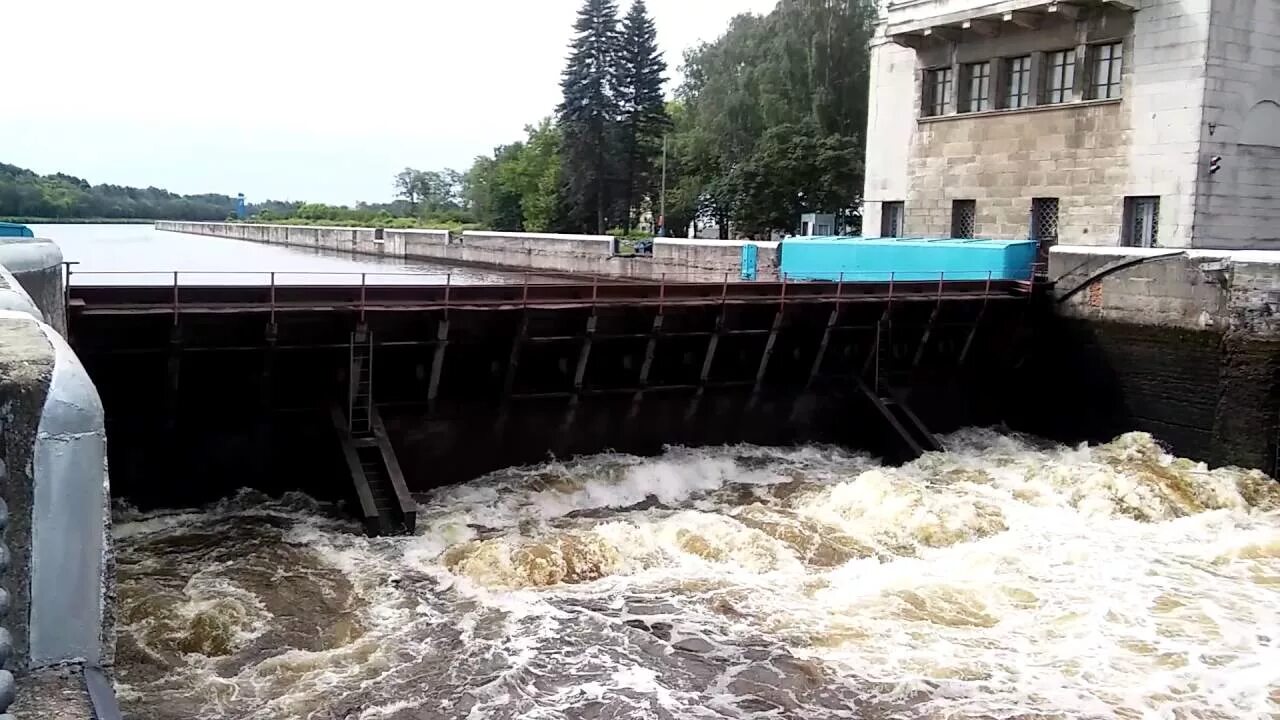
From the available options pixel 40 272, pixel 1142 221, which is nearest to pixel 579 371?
pixel 40 272

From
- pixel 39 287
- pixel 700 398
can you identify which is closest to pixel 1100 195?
pixel 700 398

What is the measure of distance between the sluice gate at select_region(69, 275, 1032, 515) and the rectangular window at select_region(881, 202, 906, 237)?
31.3 feet

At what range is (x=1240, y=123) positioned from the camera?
22.1 meters

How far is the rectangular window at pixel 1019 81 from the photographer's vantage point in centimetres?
2475

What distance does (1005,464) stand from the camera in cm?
1691

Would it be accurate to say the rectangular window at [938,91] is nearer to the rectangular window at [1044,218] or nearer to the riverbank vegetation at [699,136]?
the rectangular window at [1044,218]

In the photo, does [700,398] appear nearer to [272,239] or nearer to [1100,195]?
[1100,195]

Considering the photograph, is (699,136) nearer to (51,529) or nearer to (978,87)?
(978,87)

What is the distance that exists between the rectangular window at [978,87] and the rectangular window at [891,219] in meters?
3.41

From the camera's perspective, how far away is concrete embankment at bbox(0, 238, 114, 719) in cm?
345

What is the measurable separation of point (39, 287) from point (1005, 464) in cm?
1385

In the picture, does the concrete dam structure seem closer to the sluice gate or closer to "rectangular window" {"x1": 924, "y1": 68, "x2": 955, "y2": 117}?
the sluice gate

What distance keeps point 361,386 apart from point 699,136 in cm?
4528

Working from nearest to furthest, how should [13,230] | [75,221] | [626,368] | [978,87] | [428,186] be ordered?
[13,230], [626,368], [978,87], [75,221], [428,186]
